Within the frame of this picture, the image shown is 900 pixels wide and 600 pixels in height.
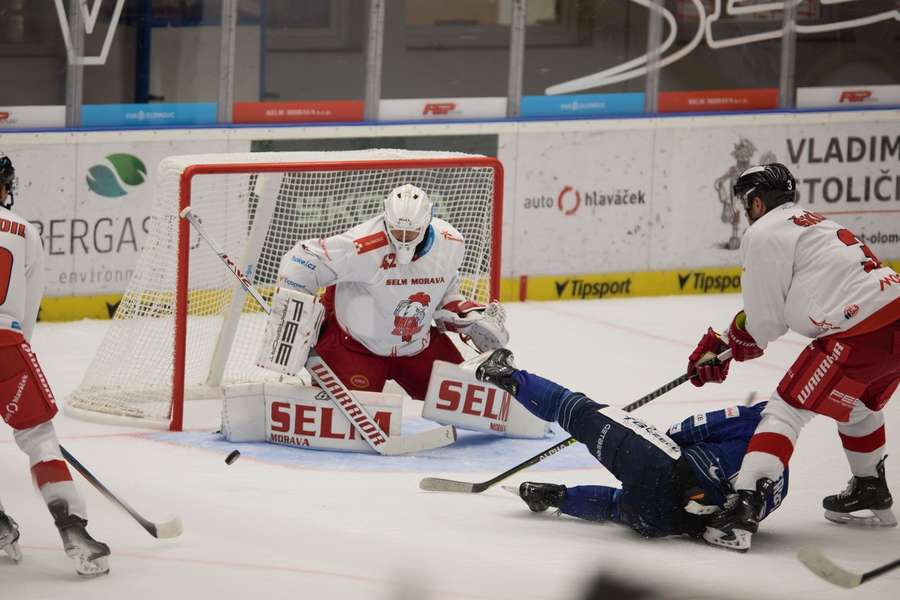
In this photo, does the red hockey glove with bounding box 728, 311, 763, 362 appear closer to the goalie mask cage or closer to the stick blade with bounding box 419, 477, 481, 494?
the stick blade with bounding box 419, 477, 481, 494

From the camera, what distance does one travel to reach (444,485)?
477 cm

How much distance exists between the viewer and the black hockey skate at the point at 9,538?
12.3 ft

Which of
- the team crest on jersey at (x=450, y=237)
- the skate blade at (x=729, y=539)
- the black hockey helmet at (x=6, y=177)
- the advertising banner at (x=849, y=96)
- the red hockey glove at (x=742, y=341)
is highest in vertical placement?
the advertising banner at (x=849, y=96)

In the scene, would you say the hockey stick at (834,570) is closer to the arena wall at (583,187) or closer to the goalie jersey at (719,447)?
the goalie jersey at (719,447)

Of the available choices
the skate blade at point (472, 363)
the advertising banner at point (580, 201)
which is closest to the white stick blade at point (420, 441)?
the skate blade at point (472, 363)

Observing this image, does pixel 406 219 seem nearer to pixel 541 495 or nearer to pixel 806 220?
pixel 541 495

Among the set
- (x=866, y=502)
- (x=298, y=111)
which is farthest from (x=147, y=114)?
(x=866, y=502)

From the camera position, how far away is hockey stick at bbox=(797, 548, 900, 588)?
3623 mm

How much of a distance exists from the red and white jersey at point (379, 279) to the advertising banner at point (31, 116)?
8.09 feet

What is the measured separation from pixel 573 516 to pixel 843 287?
1009 mm

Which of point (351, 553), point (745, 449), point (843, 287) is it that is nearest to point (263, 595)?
point (351, 553)

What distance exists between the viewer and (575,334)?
7652 mm

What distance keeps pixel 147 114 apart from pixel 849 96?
14.2 feet

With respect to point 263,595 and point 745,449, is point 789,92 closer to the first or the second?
point 745,449
